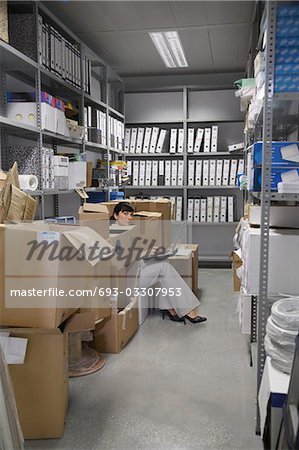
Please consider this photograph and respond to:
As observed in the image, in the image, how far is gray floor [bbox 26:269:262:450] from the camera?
1890 mm

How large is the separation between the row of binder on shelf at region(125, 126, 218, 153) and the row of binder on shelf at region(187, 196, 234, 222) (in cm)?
65

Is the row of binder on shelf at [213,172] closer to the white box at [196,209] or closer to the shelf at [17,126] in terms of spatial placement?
the white box at [196,209]

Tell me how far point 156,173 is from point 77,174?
2.03m

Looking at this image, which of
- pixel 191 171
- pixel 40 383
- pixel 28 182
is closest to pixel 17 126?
pixel 28 182

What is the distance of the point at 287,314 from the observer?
1562 mm

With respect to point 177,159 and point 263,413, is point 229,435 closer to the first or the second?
point 263,413

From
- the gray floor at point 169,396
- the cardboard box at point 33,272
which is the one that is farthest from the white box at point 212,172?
the cardboard box at point 33,272

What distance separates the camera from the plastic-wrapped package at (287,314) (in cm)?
154

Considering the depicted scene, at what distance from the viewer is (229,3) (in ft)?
10.4

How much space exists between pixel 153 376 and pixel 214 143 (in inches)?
139

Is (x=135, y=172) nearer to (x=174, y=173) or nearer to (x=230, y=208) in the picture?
(x=174, y=173)

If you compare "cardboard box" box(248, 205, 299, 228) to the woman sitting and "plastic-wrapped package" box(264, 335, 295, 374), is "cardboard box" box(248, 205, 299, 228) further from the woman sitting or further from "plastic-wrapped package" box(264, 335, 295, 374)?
the woman sitting

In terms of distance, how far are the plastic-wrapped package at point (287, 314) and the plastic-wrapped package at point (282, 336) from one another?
0.05ft

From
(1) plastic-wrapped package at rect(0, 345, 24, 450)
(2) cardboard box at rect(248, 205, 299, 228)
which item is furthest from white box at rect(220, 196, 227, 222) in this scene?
(1) plastic-wrapped package at rect(0, 345, 24, 450)
